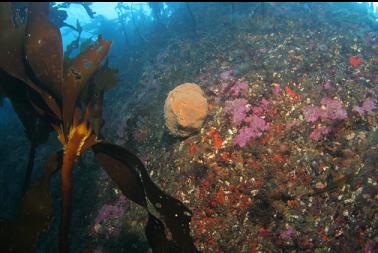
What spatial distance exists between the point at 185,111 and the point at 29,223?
324 cm

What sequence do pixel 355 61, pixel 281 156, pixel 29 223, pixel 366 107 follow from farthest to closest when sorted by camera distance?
1. pixel 355 61
2. pixel 366 107
3. pixel 281 156
4. pixel 29 223

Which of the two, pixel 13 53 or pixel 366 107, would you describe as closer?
pixel 13 53

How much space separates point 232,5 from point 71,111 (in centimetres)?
1174

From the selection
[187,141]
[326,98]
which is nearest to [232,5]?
[326,98]

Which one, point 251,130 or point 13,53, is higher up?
point 13,53

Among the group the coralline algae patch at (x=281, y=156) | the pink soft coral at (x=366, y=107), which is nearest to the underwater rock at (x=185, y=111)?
the coralline algae patch at (x=281, y=156)

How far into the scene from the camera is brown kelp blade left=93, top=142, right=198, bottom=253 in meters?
3.03

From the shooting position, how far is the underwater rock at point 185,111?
17.5ft

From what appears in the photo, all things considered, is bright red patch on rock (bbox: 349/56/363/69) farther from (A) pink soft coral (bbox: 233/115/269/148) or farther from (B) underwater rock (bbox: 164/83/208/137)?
(B) underwater rock (bbox: 164/83/208/137)

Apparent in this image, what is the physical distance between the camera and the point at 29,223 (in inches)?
102

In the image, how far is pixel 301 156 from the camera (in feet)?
16.4

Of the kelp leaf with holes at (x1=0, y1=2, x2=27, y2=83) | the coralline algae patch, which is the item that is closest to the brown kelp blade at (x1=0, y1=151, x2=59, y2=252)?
the kelp leaf with holes at (x1=0, y1=2, x2=27, y2=83)

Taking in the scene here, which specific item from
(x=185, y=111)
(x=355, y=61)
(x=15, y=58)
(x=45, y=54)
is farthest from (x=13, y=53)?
(x=355, y=61)

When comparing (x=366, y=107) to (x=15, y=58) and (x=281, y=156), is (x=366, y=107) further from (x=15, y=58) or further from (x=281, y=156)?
(x=15, y=58)
